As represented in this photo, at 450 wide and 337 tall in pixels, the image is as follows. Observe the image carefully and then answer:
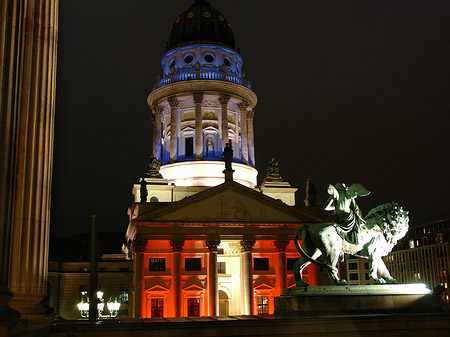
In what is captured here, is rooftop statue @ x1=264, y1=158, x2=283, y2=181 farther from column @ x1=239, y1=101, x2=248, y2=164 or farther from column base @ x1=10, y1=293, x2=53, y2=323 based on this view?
column base @ x1=10, y1=293, x2=53, y2=323

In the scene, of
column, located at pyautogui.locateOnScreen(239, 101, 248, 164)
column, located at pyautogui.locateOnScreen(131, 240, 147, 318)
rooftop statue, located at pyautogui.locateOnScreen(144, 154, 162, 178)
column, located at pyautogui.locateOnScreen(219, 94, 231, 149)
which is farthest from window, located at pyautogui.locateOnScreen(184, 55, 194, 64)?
column, located at pyautogui.locateOnScreen(131, 240, 147, 318)

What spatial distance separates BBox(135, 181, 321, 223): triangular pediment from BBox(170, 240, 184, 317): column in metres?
2.51

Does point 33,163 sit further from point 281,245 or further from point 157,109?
point 157,109

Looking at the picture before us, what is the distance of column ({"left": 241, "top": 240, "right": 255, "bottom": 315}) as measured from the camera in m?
56.2

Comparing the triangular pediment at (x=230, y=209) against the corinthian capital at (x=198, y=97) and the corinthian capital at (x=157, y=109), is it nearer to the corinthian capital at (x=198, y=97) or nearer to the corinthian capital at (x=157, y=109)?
the corinthian capital at (x=198, y=97)

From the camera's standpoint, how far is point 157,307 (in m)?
57.2

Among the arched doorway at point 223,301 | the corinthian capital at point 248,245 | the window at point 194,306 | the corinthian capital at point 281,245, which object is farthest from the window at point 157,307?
the corinthian capital at point 281,245

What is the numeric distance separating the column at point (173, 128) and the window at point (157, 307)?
71.6ft

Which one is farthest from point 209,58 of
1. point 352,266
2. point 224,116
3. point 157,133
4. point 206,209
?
point 352,266

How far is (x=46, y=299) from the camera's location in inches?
588

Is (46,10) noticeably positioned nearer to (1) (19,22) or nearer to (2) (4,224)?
(1) (19,22)

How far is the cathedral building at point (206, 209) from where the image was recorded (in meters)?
56.6

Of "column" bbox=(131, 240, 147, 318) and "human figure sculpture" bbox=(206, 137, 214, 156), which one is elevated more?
"human figure sculpture" bbox=(206, 137, 214, 156)

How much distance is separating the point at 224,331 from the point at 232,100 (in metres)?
63.6
